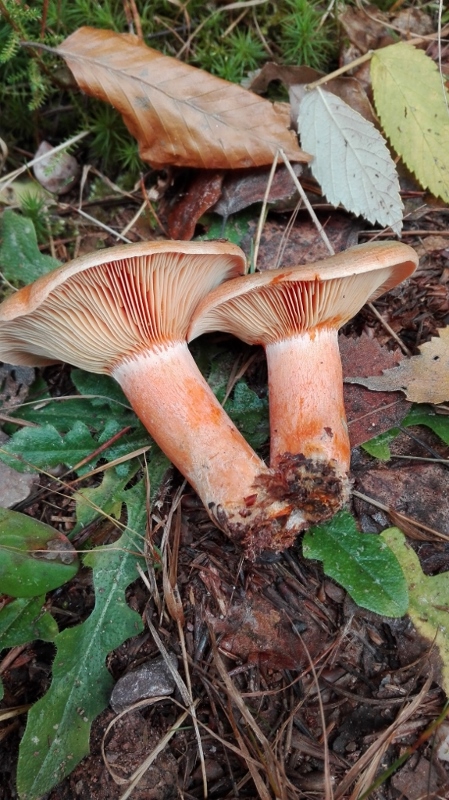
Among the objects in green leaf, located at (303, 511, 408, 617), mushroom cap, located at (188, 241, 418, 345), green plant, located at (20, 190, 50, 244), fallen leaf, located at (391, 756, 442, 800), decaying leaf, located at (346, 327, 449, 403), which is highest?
green plant, located at (20, 190, 50, 244)

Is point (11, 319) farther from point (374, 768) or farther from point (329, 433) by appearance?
point (374, 768)

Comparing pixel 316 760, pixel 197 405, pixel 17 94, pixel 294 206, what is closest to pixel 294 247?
pixel 294 206

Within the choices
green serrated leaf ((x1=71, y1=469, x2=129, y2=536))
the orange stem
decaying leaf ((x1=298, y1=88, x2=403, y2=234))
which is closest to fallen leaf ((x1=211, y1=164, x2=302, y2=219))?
decaying leaf ((x1=298, y1=88, x2=403, y2=234))

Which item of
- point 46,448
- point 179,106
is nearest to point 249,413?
point 46,448

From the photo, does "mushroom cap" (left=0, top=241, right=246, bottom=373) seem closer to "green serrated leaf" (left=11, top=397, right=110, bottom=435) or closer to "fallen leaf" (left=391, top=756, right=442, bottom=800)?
"green serrated leaf" (left=11, top=397, right=110, bottom=435)

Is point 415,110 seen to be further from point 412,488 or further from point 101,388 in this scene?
point 101,388

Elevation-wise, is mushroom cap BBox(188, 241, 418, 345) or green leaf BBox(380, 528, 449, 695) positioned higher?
mushroom cap BBox(188, 241, 418, 345)

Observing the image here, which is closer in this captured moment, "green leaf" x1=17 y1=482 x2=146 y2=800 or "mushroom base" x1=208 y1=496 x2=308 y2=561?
"green leaf" x1=17 y1=482 x2=146 y2=800
